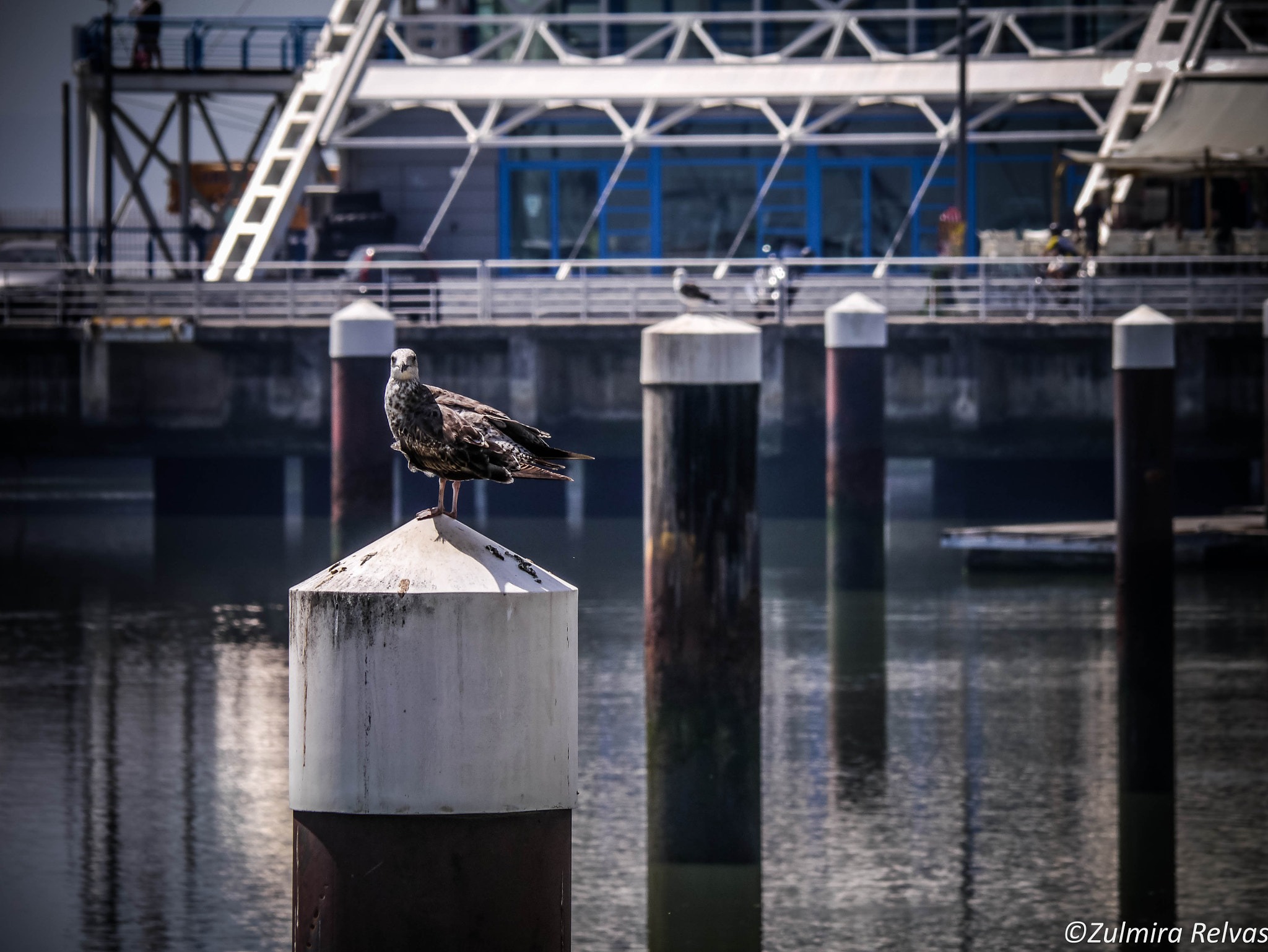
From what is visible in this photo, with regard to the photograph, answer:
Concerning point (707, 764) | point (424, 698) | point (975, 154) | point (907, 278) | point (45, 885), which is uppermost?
point (975, 154)

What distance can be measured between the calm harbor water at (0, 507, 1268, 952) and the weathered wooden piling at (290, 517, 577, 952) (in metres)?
7.30

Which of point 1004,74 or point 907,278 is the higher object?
point 1004,74

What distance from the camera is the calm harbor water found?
11812mm

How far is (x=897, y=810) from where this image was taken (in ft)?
45.7

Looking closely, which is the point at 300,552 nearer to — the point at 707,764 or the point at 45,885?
the point at 45,885

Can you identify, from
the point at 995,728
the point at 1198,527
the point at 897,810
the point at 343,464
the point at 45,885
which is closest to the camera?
the point at 45,885

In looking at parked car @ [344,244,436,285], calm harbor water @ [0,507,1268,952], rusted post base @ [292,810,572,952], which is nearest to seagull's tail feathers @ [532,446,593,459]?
rusted post base @ [292,810,572,952]

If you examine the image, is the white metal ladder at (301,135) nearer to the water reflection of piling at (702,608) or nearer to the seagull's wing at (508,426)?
the water reflection of piling at (702,608)

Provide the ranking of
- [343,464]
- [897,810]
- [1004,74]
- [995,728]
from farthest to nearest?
[1004,74]
[343,464]
[995,728]
[897,810]

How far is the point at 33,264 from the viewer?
3391 cm

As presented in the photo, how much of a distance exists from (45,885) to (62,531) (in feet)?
74.4

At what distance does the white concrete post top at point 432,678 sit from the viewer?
3.78 m

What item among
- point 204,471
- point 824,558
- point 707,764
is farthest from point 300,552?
point 707,764

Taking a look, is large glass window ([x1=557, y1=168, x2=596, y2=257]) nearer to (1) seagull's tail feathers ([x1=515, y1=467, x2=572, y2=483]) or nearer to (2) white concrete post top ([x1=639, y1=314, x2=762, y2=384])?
(2) white concrete post top ([x1=639, y1=314, x2=762, y2=384])
